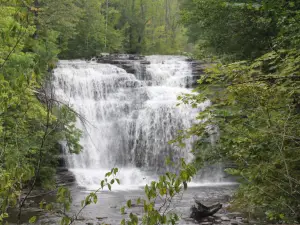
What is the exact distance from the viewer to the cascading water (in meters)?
17.5

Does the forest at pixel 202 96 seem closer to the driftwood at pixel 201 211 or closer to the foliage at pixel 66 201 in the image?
the foliage at pixel 66 201

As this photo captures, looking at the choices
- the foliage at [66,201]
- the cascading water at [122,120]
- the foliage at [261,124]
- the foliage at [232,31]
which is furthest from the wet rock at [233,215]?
the foliage at [66,201]

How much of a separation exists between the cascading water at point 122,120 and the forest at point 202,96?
2.02m

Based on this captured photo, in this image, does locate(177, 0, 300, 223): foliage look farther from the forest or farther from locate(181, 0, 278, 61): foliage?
locate(181, 0, 278, 61): foliage

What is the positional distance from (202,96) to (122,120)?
15.1 meters

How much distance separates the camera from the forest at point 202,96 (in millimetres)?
2738

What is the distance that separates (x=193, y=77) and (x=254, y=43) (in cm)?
908

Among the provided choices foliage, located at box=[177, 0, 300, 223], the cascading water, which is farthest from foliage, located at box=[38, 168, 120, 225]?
the cascading water

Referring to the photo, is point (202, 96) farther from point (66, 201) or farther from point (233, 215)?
point (233, 215)

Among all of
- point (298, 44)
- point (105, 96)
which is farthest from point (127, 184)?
point (298, 44)

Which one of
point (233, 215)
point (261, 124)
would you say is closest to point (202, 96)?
point (261, 124)

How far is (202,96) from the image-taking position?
4.54 m

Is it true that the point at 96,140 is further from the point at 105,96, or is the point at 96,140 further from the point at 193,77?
the point at 193,77

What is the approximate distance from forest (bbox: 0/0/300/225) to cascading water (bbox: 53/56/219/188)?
79.4 inches
